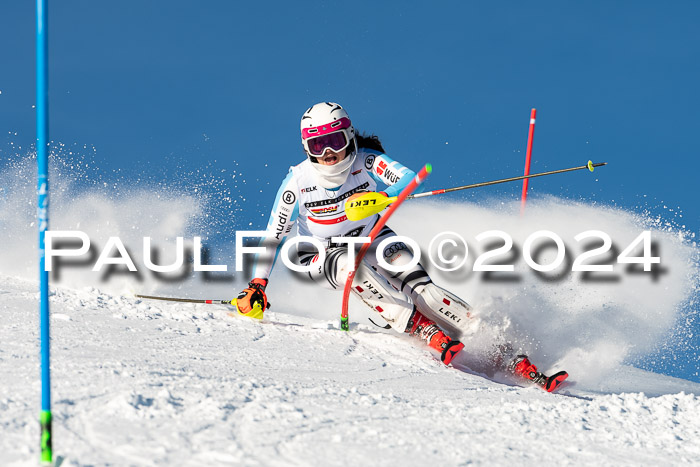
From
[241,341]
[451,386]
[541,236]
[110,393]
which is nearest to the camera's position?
[110,393]

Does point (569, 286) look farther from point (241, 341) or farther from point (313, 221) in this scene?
point (241, 341)

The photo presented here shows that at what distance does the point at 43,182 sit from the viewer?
8.42ft

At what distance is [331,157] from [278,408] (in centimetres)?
293

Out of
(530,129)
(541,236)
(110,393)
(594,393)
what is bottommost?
(594,393)

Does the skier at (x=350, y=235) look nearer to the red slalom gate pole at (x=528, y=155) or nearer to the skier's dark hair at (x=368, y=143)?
the skier's dark hair at (x=368, y=143)

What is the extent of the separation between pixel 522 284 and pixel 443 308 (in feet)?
2.91

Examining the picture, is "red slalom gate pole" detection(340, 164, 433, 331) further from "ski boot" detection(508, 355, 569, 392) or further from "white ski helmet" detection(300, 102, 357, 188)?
"ski boot" detection(508, 355, 569, 392)

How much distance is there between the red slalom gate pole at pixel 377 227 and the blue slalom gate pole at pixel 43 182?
3223 millimetres

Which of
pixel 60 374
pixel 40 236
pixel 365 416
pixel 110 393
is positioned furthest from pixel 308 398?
pixel 40 236

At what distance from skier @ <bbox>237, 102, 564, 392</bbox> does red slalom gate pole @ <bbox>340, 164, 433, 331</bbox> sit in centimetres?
6

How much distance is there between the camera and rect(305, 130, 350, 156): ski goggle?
19.2 feet

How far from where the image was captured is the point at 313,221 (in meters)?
6.28

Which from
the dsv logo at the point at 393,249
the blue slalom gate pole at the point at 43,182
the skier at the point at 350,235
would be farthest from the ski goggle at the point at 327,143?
the blue slalom gate pole at the point at 43,182

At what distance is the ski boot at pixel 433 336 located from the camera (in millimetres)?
5516
